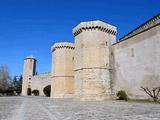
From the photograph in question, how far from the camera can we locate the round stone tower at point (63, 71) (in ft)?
107

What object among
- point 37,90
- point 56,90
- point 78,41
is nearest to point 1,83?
point 37,90

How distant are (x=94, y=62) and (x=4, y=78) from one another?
1740 inches

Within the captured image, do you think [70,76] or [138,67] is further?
[70,76]

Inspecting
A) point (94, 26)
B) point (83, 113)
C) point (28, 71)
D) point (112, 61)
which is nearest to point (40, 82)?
point (28, 71)

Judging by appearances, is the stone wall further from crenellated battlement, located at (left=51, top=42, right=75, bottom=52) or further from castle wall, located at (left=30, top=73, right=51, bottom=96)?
castle wall, located at (left=30, top=73, right=51, bottom=96)

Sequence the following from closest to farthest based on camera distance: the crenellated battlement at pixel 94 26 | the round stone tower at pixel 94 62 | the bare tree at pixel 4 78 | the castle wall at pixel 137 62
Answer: the castle wall at pixel 137 62 < the round stone tower at pixel 94 62 < the crenellated battlement at pixel 94 26 < the bare tree at pixel 4 78

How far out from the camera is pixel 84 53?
23.8 metres

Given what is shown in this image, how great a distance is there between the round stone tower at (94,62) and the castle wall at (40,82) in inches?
1096

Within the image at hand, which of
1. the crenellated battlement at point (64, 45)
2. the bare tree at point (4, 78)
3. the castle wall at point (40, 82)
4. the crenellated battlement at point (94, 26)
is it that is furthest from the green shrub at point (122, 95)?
the bare tree at point (4, 78)

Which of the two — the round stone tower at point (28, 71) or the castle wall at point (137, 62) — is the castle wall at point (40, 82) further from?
the castle wall at point (137, 62)

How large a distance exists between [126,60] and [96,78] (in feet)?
12.0

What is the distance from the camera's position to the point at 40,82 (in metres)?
55.2

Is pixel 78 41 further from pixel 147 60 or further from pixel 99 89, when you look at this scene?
pixel 147 60

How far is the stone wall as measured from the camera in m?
18.8
